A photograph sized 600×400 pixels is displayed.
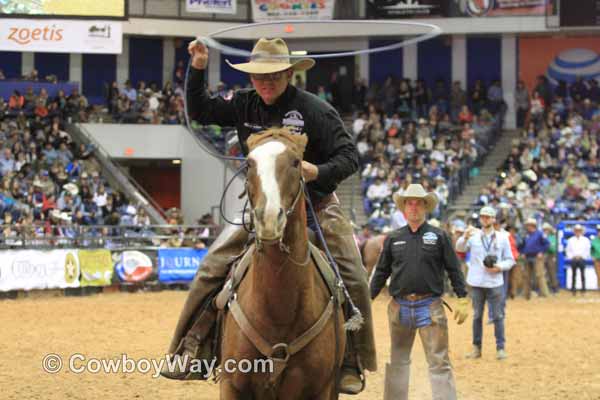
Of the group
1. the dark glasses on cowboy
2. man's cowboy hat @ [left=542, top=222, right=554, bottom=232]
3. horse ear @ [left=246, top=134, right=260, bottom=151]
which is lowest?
man's cowboy hat @ [left=542, top=222, right=554, bottom=232]

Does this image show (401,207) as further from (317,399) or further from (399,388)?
(317,399)

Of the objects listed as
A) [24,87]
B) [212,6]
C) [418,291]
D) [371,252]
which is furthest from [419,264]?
[24,87]

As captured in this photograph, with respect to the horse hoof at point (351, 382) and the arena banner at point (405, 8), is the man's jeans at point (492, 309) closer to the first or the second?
the horse hoof at point (351, 382)

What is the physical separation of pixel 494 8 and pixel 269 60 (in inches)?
1194

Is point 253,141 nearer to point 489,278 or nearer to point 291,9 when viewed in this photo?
point 489,278

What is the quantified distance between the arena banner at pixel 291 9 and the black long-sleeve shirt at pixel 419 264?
2371 centimetres

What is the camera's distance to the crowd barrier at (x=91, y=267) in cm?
2252

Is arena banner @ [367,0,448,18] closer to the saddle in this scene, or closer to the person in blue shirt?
the person in blue shirt

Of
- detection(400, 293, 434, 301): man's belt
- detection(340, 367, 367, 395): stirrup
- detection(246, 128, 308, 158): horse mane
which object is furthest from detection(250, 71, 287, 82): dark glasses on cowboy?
detection(400, 293, 434, 301): man's belt

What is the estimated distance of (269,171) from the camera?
17.8ft

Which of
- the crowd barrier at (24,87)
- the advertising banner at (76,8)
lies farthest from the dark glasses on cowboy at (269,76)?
the crowd barrier at (24,87)

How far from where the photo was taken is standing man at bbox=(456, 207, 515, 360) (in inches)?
550

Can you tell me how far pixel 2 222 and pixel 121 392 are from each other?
14843 millimetres

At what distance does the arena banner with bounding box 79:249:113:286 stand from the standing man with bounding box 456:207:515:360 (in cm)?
1191
